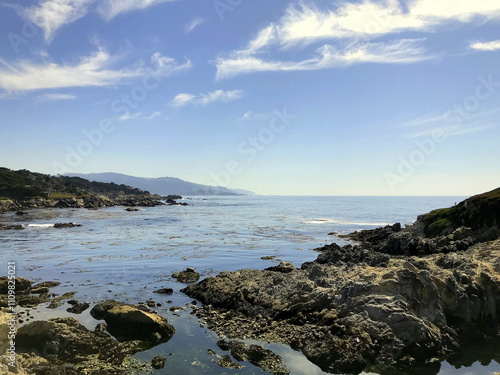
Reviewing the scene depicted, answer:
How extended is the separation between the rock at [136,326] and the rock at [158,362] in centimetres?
226

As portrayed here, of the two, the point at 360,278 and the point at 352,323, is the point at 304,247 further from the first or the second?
the point at 352,323

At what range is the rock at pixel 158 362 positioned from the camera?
15.9m

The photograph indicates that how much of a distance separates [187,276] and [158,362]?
17.7 meters

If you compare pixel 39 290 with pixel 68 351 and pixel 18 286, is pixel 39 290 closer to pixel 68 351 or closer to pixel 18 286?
pixel 18 286

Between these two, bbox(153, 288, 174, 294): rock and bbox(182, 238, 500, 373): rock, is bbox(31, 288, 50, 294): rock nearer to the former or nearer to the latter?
bbox(153, 288, 174, 294): rock

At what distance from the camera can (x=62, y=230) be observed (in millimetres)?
71500

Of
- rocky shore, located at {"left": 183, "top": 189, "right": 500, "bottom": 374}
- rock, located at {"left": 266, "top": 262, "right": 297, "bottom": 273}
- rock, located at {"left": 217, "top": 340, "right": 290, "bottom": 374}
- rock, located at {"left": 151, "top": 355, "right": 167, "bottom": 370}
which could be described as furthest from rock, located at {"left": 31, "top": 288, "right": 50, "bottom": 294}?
rock, located at {"left": 266, "top": 262, "right": 297, "bottom": 273}

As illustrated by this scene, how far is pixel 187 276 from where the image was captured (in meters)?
33.8

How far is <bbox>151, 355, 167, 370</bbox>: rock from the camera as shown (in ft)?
52.2

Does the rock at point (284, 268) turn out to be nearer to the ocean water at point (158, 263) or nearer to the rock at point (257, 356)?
the ocean water at point (158, 263)

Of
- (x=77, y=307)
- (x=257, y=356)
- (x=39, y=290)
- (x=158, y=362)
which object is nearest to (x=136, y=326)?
(x=158, y=362)

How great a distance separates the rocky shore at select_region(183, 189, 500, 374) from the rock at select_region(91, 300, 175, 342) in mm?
3224

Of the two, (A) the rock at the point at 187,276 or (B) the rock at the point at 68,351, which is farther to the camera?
(A) the rock at the point at 187,276

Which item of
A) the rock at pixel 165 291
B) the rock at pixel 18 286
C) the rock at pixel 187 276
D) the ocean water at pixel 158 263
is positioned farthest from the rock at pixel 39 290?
the rock at pixel 187 276
